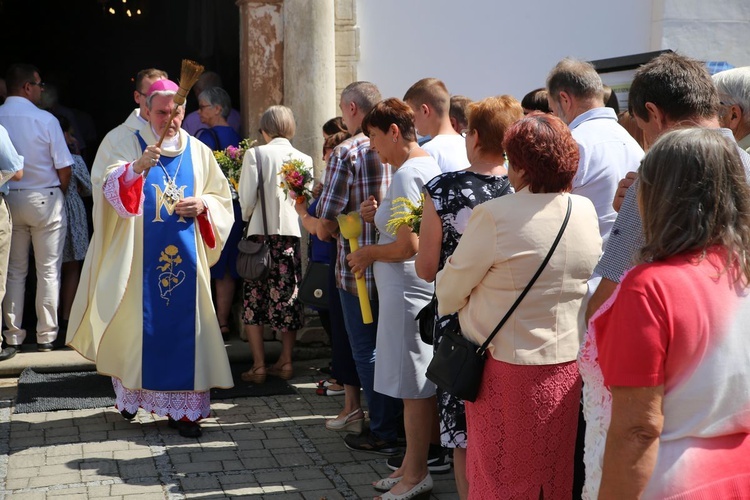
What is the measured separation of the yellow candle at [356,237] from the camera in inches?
193

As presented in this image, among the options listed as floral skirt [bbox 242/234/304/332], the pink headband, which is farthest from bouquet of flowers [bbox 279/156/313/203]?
floral skirt [bbox 242/234/304/332]

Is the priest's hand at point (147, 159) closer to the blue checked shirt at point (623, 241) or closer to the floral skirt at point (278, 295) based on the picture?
the floral skirt at point (278, 295)

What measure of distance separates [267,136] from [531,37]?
2.46 meters

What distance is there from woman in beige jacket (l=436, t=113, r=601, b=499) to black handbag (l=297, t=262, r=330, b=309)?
269 centimetres

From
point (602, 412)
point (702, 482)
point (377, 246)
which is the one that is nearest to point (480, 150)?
point (377, 246)

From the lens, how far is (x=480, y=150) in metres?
3.87

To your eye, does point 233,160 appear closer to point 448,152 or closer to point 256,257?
point 256,257

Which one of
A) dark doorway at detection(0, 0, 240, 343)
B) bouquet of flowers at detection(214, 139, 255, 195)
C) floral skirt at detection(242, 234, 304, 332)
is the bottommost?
floral skirt at detection(242, 234, 304, 332)

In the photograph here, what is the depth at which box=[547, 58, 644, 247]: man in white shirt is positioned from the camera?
4.06 metres

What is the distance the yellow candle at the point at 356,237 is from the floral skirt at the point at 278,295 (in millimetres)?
1885

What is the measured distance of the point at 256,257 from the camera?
261 inches

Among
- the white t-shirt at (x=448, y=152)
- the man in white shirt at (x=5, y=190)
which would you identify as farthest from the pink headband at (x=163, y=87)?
the man in white shirt at (x=5, y=190)

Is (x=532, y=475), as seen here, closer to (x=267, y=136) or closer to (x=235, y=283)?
(x=267, y=136)

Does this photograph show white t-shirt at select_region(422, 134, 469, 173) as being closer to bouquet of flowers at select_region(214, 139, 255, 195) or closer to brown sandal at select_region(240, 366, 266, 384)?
bouquet of flowers at select_region(214, 139, 255, 195)
